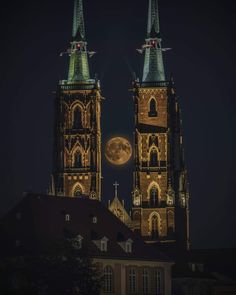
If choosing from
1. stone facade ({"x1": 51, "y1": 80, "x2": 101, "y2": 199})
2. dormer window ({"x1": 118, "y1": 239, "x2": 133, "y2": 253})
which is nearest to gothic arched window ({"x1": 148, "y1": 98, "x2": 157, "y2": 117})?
stone facade ({"x1": 51, "y1": 80, "x2": 101, "y2": 199})

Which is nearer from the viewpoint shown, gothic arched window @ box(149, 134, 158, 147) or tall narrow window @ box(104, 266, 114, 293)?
tall narrow window @ box(104, 266, 114, 293)

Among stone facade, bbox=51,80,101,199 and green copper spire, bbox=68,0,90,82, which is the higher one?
green copper spire, bbox=68,0,90,82

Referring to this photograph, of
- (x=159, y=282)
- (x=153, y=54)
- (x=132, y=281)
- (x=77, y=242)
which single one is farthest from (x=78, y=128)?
(x=77, y=242)

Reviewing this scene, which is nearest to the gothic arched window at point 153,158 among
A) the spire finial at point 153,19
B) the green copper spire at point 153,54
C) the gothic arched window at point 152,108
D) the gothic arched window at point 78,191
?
the gothic arched window at point 152,108

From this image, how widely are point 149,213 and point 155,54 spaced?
16.5 m

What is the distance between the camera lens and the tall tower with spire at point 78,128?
7121 inches

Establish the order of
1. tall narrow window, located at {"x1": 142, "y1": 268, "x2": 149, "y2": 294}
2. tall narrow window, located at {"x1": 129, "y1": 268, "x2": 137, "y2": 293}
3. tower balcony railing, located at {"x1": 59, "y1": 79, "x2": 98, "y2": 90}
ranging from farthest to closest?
tower balcony railing, located at {"x1": 59, "y1": 79, "x2": 98, "y2": 90}, tall narrow window, located at {"x1": 142, "y1": 268, "x2": 149, "y2": 294}, tall narrow window, located at {"x1": 129, "y1": 268, "x2": 137, "y2": 293}

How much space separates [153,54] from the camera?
182m

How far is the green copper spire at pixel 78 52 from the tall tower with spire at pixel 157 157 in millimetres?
6132

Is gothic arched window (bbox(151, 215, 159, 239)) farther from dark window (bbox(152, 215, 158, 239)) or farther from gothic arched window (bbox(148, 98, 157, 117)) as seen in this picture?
gothic arched window (bbox(148, 98, 157, 117))

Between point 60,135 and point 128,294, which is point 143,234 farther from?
point 128,294

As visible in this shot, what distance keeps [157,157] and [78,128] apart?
8868 millimetres

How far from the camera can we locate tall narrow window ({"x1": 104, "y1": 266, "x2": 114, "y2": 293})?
140000 mm

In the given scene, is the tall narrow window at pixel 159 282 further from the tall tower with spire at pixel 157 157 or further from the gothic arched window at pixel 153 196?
the gothic arched window at pixel 153 196
